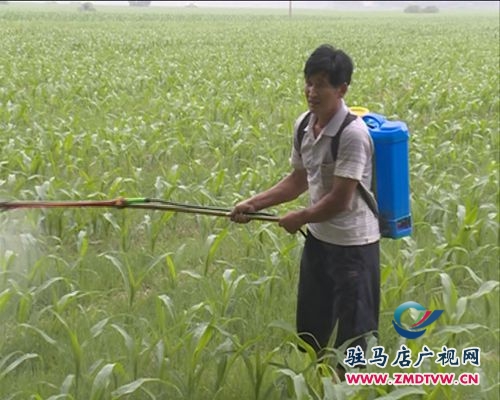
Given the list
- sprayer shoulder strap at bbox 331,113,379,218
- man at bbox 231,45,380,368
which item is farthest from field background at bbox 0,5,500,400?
sprayer shoulder strap at bbox 331,113,379,218

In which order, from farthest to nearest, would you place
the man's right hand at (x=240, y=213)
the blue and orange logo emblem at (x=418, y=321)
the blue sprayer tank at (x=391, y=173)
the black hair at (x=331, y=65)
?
the blue and orange logo emblem at (x=418, y=321)
the man's right hand at (x=240, y=213)
the blue sprayer tank at (x=391, y=173)
the black hair at (x=331, y=65)

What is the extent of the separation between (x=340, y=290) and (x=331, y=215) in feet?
1.16

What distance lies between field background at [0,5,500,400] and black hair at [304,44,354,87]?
1066 mm

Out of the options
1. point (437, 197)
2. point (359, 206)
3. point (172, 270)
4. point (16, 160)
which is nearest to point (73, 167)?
point (16, 160)

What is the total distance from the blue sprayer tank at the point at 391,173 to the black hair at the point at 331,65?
0.26m

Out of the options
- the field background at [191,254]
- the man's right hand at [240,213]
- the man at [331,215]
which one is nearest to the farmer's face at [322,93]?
the man at [331,215]

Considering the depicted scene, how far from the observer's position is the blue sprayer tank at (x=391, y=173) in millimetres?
2918

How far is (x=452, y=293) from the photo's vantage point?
3428 mm

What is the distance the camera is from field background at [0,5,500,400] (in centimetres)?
318

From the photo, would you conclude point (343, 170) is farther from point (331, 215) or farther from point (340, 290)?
point (340, 290)

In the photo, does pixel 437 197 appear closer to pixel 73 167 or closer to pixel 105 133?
pixel 73 167

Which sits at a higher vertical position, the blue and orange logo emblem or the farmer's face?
the farmer's face

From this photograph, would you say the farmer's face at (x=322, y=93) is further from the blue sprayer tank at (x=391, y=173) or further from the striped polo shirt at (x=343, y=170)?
the blue sprayer tank at (x=391, y=173)

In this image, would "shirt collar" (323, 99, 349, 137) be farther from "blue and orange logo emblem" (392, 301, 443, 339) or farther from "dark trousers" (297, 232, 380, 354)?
"blue and orange logo emblem" (392, 301, 443, 339)
